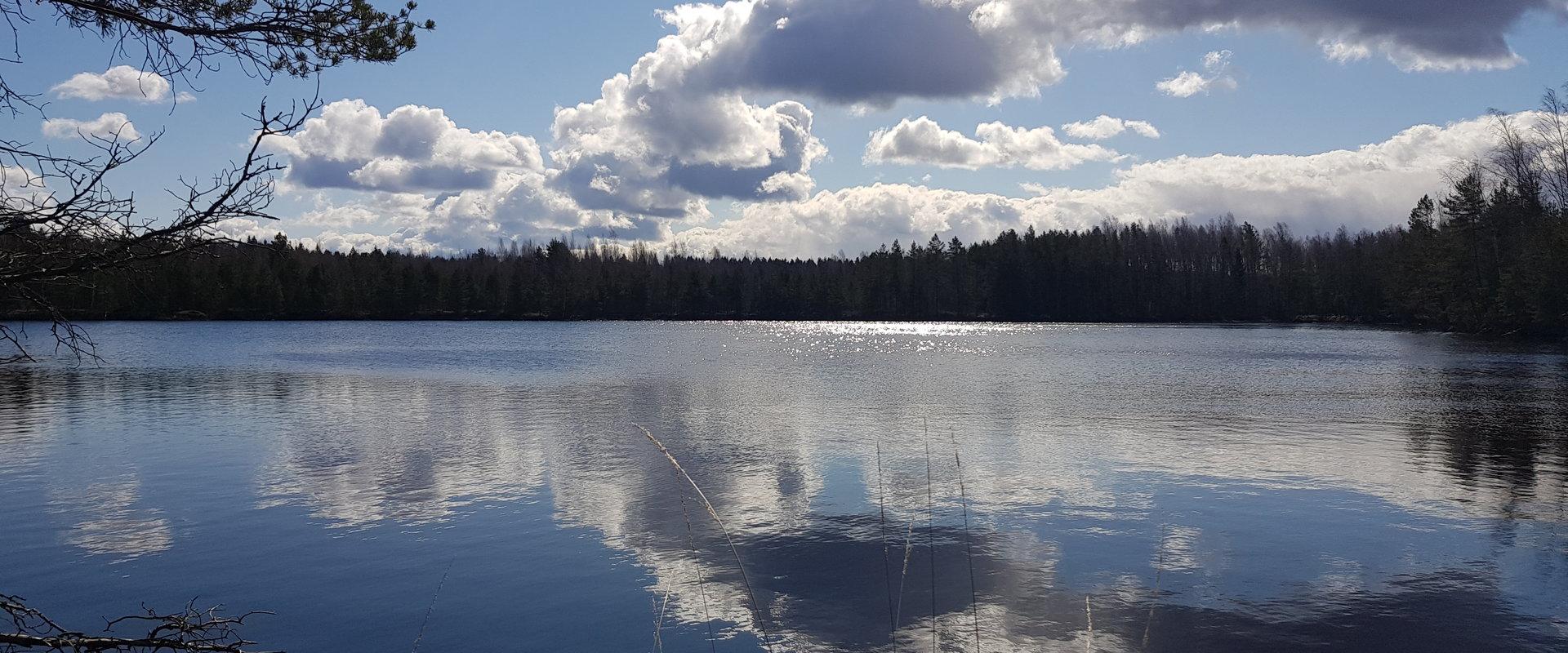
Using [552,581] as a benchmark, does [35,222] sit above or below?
above

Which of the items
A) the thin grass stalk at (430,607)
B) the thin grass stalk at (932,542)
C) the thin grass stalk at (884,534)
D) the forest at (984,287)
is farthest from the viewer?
the forest at (984,287)

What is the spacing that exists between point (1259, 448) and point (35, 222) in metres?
22.0

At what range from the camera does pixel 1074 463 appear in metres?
19.0

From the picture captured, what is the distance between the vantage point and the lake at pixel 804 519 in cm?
986

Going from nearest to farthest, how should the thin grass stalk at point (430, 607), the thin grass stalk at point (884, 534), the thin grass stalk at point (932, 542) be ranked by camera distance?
the thin grass stalk at point (430, 607)
the thin grass stalk at point (932, 542)
the thin grass stalk at point (884, 534)

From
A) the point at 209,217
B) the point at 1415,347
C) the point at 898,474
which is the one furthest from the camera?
the point at 1415,347

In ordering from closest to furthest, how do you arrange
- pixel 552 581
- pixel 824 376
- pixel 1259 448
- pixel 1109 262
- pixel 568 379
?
1. pixel 552 581
2. pixel 1259 448
3. pixel 568 379
4. pixel 824 376
5. pixel 1109 262

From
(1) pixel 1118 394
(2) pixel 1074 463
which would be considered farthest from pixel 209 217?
(1) pixel 1118 394

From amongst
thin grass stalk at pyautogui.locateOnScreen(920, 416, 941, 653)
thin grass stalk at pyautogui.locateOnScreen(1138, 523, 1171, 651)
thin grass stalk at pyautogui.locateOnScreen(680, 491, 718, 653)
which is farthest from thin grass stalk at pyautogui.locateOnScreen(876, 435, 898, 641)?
thin grass stalk at pyautogui.locateOnScreen(1138, 523, 1171, 651)

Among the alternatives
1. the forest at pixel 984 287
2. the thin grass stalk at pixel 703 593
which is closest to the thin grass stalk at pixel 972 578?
the thin grass stalk at pixel 703 593

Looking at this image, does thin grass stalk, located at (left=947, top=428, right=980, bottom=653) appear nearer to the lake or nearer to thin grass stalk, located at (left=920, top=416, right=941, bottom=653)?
the lake

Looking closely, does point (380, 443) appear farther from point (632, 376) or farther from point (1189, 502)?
point (632, 376)

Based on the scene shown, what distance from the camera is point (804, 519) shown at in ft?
46.4

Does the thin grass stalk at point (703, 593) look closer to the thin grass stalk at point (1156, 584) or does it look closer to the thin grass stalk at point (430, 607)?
the thin grass stalk at point (430, 607)
